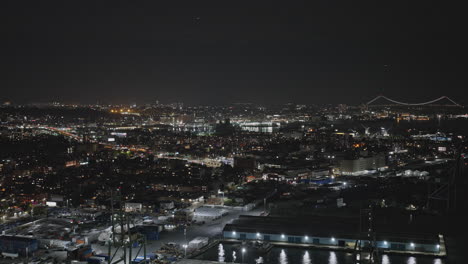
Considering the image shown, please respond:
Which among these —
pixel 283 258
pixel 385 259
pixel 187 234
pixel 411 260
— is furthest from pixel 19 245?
pixel 411 260

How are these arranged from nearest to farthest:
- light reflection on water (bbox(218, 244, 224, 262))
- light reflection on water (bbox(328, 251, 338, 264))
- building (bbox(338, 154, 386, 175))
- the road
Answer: light reflection on water (bbox(328, 251, 338, 264))
light reflection on water (bbox(218, 244, 224, 262))
the road
building (bbox(338, 154, 386, 175))

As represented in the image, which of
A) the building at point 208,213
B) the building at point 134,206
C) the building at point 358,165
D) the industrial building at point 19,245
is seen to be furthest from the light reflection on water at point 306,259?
the building at point 358,165

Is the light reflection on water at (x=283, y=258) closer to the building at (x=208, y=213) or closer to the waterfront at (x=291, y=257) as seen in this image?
the waterfront at (x=291, y=257)

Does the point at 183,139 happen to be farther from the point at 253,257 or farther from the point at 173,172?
the point at 253,257

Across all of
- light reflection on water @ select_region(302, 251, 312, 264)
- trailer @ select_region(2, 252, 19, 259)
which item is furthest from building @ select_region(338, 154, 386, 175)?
trailer @ select_region(2, 252, 19, 259)

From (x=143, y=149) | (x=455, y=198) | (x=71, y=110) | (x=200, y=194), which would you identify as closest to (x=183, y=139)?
(x=143, y=149)

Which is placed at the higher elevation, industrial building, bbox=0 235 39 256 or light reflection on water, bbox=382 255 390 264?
industrial building, bbox=0 235 39 256

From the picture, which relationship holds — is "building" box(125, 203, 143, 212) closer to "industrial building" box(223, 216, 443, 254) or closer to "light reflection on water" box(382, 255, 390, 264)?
"industrial building" box(223, 216, 443, 254)

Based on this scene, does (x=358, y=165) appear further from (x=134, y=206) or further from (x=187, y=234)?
(x=187, y=234)

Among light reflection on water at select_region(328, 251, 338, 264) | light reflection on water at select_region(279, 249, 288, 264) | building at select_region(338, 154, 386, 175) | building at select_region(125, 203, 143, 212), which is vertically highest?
building at select_region(338, 154, 386, 175)

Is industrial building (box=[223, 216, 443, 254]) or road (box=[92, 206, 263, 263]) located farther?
road (box=[92, 206, 263, 263])
